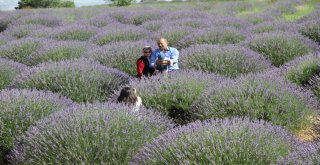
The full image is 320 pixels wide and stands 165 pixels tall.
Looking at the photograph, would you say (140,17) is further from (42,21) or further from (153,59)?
(153,59)

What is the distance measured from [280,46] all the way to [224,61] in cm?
175

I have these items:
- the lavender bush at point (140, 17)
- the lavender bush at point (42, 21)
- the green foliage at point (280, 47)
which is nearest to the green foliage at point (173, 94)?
the green foliage at point (280, 47)

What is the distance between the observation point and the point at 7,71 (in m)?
6.85

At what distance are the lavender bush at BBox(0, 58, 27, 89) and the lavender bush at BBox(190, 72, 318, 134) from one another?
310cm

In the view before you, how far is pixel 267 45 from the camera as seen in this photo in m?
8.07

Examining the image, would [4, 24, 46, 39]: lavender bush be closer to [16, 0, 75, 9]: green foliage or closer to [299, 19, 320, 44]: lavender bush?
[299, 19, 320, 44]: lavender bush

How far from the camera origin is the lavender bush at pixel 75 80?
578 centimetres

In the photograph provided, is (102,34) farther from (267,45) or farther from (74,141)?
(74,141)

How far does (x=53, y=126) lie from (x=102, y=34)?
20.2 feet

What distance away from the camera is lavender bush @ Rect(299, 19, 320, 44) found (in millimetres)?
9336

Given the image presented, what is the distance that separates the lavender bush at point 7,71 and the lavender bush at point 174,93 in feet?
7.14

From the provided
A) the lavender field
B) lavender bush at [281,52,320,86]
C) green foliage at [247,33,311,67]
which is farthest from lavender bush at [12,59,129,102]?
green foliage at [247,33,311,67]

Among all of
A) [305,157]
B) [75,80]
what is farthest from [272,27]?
[305,157]

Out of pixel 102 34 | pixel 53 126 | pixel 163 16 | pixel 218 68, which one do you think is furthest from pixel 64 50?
pixel 163 16
